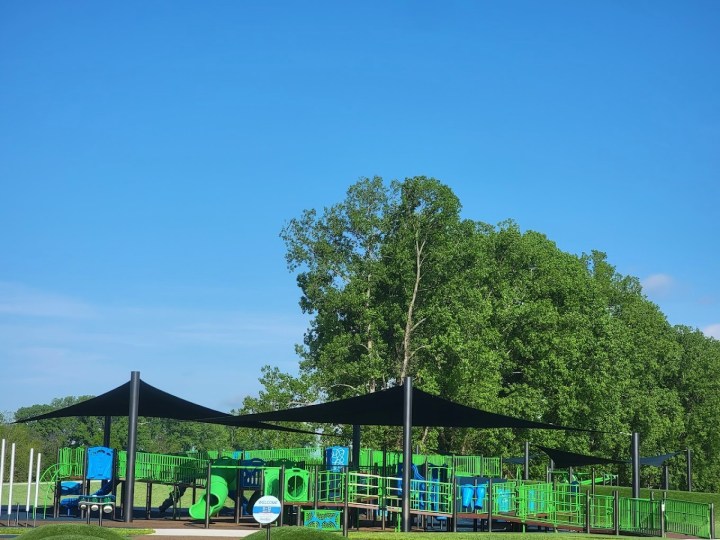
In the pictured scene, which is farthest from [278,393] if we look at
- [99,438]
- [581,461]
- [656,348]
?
[99,438]

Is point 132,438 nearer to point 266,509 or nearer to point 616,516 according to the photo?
point 266,509

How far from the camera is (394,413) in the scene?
24.2 m

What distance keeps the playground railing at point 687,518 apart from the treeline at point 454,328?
18.5m

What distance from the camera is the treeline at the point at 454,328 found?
44.9m

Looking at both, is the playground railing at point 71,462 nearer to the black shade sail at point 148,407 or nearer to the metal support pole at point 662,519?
the black shade sail at point 148,407

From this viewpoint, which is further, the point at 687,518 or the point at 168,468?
the point at 168,468

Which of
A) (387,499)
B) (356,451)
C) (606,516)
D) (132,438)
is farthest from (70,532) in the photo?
(356,451)

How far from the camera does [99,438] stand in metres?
91.9

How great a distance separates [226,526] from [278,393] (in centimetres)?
2145

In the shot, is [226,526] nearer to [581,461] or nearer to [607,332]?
[581,461]

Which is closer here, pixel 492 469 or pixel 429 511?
pixel 429 511

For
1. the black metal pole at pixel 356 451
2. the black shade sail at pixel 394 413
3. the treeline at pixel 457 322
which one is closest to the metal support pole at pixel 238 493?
the black shade sail at pixel 394 413

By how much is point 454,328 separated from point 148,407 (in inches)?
788

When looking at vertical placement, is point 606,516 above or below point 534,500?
below
